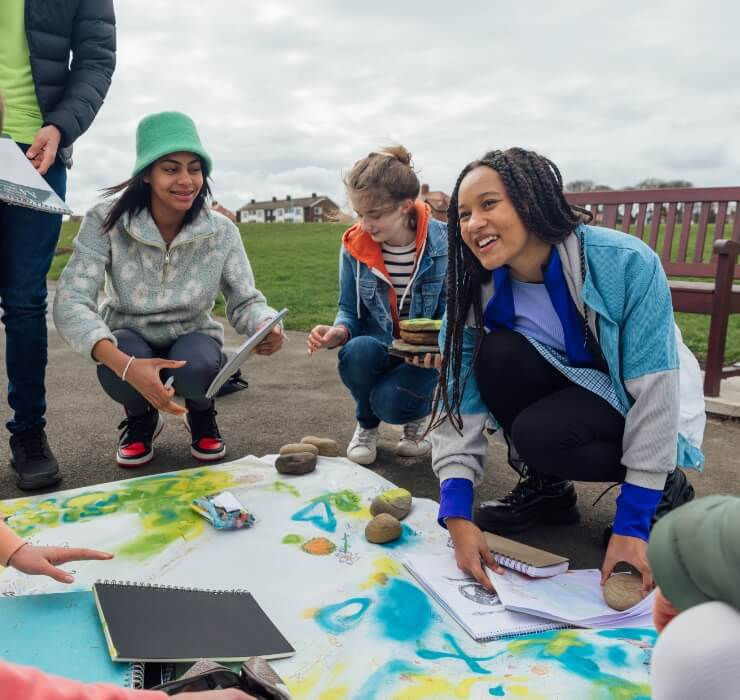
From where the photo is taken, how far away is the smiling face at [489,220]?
5.54ft

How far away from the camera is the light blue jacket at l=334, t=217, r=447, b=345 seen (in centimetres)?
259

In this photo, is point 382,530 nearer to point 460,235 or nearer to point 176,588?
point 176,588

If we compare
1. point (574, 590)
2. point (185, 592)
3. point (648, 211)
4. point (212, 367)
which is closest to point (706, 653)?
point (574, 590)

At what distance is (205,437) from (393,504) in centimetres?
91

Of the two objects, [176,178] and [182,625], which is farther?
[176,178]

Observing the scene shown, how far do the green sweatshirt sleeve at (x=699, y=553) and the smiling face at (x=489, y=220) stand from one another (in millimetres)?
1080

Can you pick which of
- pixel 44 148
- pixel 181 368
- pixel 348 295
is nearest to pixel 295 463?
pixel 181 368

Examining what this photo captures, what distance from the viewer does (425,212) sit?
2.63 m

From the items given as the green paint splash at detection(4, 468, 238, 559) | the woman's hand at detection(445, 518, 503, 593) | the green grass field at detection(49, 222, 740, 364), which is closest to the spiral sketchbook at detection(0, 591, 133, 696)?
the green paint splash at detection(4, 468, 238, 559)

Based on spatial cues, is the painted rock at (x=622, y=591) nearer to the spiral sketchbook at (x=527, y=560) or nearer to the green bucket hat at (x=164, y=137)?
the spiral sketchbook at (x=527, y=560)

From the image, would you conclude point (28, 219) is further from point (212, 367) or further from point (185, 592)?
point (185, 592)

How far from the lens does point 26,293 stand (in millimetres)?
2221

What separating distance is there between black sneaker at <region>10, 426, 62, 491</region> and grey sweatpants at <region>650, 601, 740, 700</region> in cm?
204

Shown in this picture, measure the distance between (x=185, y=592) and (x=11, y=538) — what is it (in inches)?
15.9
